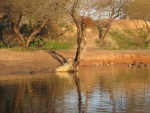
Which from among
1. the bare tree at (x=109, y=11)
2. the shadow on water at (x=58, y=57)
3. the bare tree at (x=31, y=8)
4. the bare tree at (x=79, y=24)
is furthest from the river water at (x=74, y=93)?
the bare tree at (x=109, y=11)

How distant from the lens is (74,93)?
918 inches

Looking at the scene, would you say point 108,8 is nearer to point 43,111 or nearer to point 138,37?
point 138,37

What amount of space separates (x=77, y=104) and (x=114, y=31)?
42.5 meters

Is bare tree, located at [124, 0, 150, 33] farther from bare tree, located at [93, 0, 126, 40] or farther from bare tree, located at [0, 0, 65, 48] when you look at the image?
bare tree, located at [0, 0, 65, 48]

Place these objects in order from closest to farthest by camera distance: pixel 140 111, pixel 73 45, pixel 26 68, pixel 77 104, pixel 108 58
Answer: pixel 140 111 → pixel 77 104 → pixel 26 68 → pixel 108 58 → pixel 73 45

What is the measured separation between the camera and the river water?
60.5 ft

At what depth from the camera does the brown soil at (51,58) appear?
36.7 meters

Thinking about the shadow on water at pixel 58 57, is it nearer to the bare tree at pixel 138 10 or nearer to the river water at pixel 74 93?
the river water at pixel 74 93

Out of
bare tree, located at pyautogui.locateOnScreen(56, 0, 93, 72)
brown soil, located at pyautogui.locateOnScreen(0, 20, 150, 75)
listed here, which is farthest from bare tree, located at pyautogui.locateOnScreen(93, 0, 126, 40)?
bare tree, located at pyautogui.locateOnScreen(56, 0, 93, 72)

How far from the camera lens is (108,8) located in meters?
59.5

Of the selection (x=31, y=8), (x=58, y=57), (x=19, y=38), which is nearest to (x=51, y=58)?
(x=58, y=57)

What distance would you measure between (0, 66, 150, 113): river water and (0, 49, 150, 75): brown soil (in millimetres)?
3504

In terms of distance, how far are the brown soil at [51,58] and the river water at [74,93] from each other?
3.50 meters

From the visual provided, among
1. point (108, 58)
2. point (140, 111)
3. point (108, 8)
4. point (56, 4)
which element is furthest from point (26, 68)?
point (108, 8)
